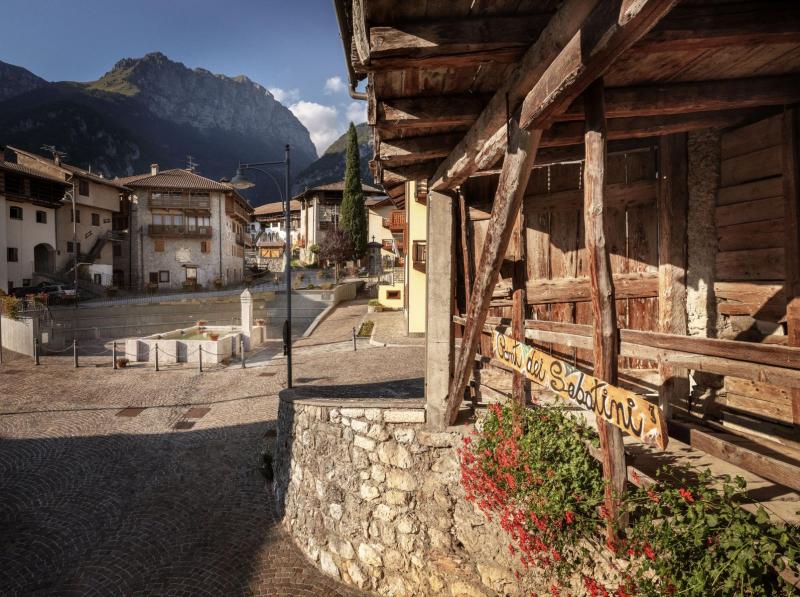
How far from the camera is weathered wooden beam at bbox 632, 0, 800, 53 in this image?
244 centimetres

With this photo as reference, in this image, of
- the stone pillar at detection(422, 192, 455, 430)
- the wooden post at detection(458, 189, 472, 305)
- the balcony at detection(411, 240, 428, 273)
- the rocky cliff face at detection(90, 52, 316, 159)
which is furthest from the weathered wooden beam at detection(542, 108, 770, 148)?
the rocky cliff face at detection(90, 52, 316, 159)

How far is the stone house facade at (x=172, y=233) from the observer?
3994 centimetres

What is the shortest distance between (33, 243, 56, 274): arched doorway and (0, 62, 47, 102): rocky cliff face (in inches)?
4282

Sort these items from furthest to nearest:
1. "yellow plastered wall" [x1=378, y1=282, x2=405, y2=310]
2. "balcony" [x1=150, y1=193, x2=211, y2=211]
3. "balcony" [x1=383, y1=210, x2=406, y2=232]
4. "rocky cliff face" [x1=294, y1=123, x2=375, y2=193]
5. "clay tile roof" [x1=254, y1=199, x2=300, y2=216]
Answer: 1. "rocky cliff face" [x1=294, y1=123, x2=375, y2=193]
2. "clay tile roof" [x1=254, y1=199, x2=300, y2=216]
3. "balcony" [x1=150, y1=193, x2=211, y2=211]
4. "yellow plastered wall" [x1=378, y1=282, x2=405, y2=310]
5. "balcony" [x1=383, y1=210, x2=406, y2=232]

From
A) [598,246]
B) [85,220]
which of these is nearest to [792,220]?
[598,246]

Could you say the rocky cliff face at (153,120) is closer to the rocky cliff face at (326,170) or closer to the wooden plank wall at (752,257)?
the rocky cliff face at (326,170)

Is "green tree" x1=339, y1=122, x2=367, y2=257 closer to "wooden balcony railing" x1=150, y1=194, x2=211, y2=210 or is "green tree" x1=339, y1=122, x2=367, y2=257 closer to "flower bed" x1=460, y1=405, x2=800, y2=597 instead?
"wooden balcony railing" x1=150, y1=194, x2=211, y2=210

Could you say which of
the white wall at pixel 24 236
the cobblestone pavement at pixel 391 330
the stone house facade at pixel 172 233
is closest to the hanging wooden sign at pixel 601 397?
the cobblestone pavement at pixel 391 330

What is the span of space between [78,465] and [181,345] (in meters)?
8.45

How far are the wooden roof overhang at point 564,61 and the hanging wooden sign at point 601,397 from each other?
2.03m

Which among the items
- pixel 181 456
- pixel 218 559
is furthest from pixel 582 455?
pixel 181 456

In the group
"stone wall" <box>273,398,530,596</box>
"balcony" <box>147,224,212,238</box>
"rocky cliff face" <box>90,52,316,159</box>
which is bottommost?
"stone wall" <box>273,398,530,596</box>

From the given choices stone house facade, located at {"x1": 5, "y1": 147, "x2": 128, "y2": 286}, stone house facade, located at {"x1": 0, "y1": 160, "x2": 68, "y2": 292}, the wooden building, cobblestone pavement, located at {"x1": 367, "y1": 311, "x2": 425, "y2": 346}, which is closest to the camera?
the wooden building

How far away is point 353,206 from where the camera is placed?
4519cm
